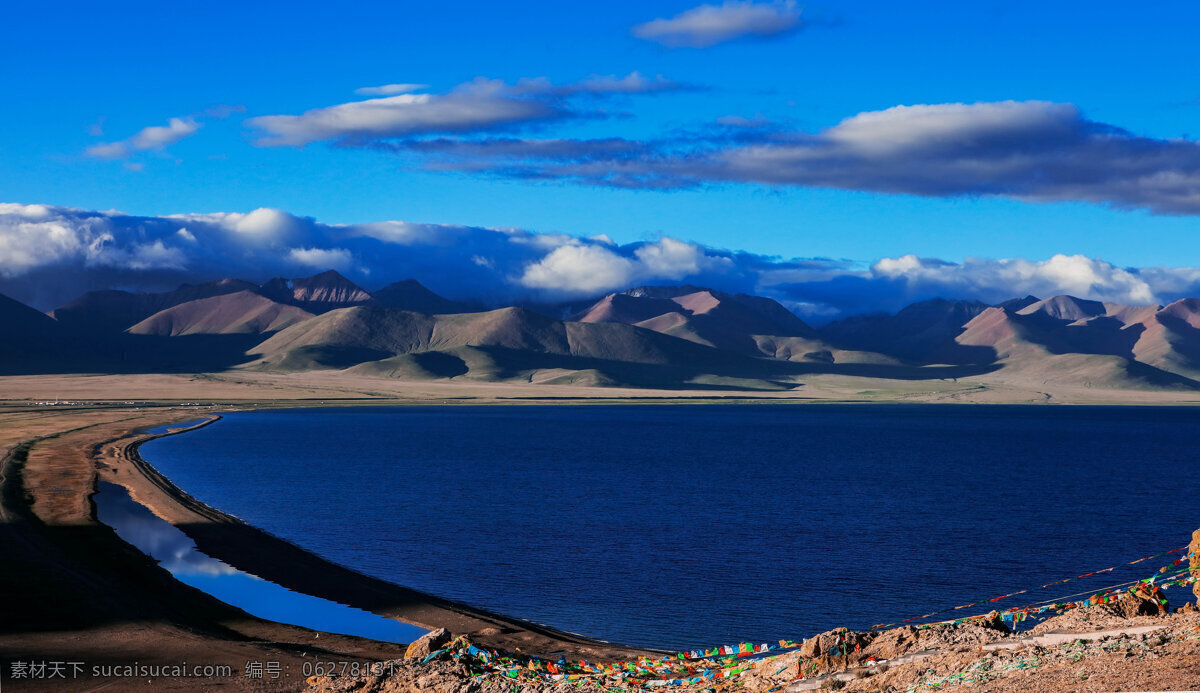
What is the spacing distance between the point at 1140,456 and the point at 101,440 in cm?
12907

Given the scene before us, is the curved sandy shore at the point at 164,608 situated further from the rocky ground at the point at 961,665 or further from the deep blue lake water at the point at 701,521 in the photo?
the rocky ground at the point at 961,665

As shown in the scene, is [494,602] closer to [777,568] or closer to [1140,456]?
[777,568]

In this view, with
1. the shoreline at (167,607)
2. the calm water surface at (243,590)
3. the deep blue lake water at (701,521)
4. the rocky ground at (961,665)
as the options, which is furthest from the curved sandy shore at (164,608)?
the rocky ground at (961,665)

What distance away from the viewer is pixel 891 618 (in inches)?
1566

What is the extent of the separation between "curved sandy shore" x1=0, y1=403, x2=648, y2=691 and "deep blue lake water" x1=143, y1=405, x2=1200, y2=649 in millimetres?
3153

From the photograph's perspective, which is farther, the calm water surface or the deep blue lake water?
the deep blue lake water

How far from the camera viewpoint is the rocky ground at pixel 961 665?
16453 millimetres

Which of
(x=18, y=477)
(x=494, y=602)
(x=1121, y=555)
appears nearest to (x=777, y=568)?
(x=494, y=602)

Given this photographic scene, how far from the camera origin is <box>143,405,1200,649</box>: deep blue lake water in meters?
42.9

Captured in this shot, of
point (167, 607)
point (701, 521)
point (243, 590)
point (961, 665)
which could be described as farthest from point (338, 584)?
point (961, 665)

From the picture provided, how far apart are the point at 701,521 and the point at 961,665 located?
48.4 meters

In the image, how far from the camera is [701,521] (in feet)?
218

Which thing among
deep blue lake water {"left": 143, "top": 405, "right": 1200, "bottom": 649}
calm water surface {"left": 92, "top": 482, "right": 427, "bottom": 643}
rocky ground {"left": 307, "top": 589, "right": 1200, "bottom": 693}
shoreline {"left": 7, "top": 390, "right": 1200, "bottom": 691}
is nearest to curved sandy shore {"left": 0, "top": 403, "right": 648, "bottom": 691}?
shoreline {"left": 7, "top": 390, "right": 1200, "bottom": 691}

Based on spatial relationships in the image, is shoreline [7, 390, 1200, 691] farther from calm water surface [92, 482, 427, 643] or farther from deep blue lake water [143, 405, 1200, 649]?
deep blue lake water [143, 405, 1200, 649]
